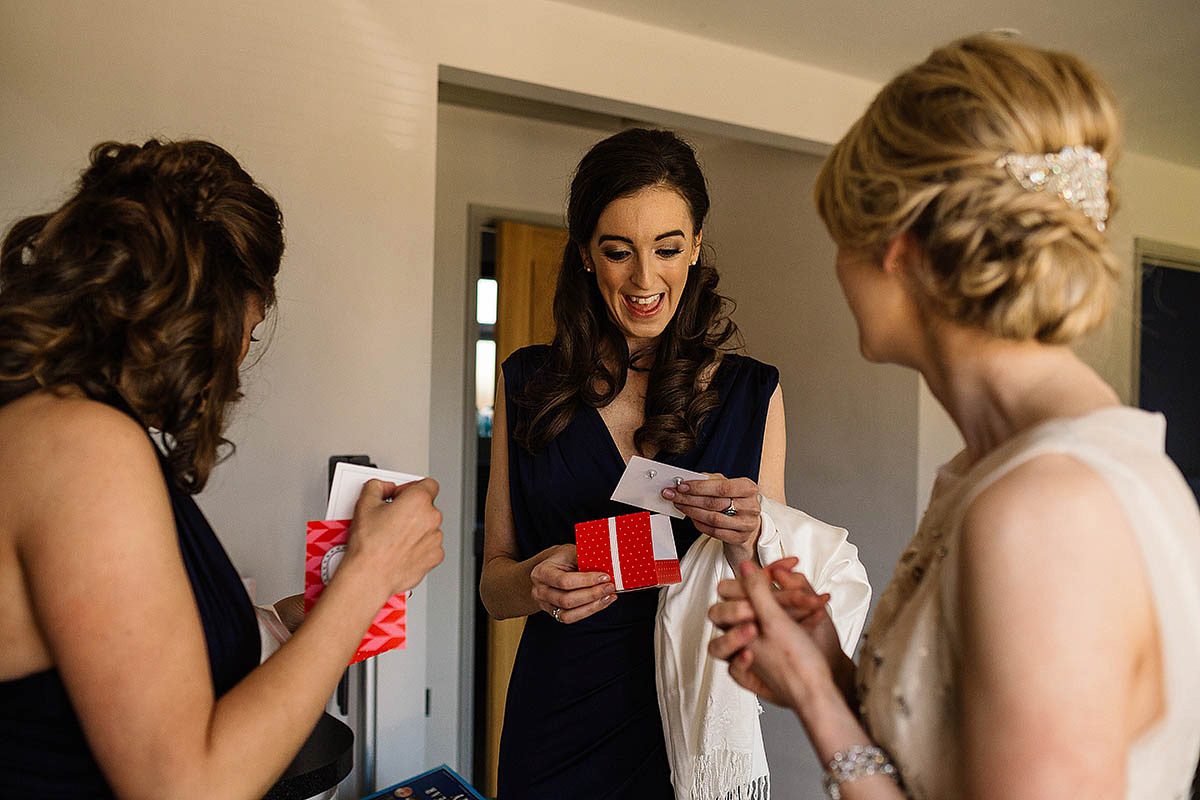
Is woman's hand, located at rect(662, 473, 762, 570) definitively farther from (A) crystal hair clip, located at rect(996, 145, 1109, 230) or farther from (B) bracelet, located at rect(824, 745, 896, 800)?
(A) crystal hair clip, located at rect(996, 145, 1109, 230)

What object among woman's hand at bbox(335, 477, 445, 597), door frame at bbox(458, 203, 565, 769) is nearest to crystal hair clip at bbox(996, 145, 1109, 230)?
woman's hand at bbox(335, 477, 445, 597)

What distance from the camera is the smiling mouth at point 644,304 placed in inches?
72.8

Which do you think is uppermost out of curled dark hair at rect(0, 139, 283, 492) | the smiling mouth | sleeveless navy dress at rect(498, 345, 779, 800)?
the smiling mouth

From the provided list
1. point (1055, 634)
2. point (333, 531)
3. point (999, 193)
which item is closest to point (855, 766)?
point (1055, 634)

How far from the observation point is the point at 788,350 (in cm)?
445

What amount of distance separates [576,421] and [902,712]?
1.18 meters

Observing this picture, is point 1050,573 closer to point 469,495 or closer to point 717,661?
point 717,661

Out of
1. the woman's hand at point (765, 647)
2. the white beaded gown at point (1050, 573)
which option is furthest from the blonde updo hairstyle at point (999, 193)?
the woman's hand at point (765, 647)

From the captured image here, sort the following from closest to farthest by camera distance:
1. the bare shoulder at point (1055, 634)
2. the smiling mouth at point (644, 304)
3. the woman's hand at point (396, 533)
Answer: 1. the bare shoulder at point (1055, 634)
2. the woman's hand at point (396, 533)
3. the smiling mouth at point (644, 304)

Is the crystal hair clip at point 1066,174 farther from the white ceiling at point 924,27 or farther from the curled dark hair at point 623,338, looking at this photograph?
the white ceiling at point 924,27

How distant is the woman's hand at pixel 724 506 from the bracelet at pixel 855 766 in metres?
0.74

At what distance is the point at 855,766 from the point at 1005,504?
305mm

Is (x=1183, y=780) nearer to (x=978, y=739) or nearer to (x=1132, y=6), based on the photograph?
(x=978, y=739)

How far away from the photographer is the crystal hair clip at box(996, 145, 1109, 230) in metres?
0.80
